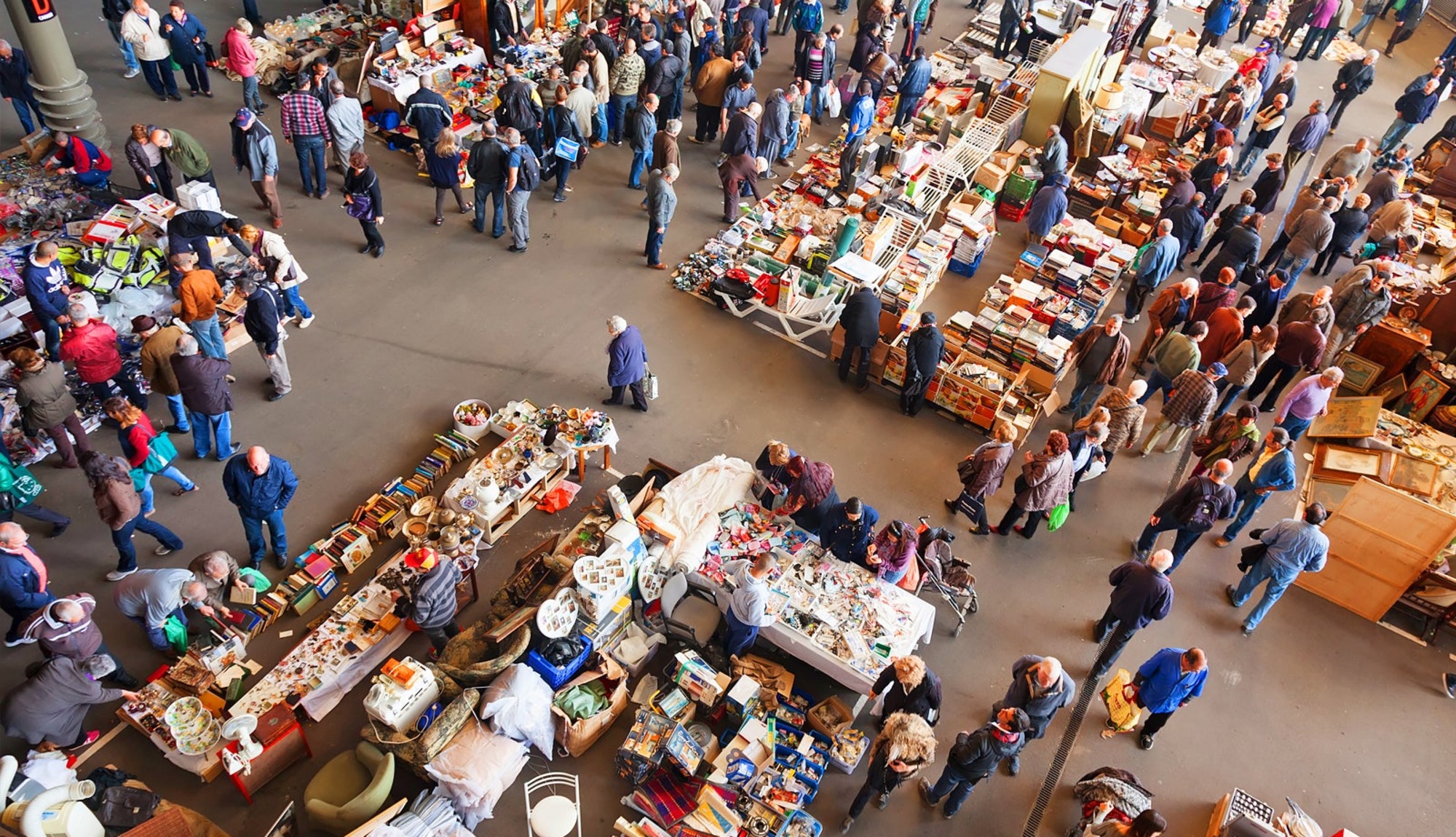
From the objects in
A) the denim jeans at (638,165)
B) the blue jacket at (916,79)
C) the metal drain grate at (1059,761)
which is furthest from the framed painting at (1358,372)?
the denim jeans at (638,165)

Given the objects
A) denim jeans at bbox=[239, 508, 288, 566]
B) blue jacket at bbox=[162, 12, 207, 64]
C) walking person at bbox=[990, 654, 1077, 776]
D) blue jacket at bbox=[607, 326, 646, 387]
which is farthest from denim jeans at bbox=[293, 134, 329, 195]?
walking person at bbox=[990, 654, 1077, 776]

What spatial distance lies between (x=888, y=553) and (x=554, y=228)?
746 centimetres

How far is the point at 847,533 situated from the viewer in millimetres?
9188

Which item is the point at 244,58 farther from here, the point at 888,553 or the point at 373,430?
the point at 888,553

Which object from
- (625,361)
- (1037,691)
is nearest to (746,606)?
(1037,691)

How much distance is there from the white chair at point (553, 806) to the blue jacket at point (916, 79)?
12405 millimetres

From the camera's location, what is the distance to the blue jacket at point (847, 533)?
9133mm

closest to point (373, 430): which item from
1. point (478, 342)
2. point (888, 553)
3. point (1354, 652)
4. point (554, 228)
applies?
point (478, 342)

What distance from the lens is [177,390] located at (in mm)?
9891

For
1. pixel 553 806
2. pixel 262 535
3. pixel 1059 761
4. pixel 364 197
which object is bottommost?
pixel 1059 761

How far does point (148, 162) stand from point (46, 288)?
8.59 ft

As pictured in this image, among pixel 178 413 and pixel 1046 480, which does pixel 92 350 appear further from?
pixel 1046 480

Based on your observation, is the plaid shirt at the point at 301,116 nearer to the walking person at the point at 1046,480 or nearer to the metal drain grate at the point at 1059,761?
the walking person at the point at 1046,480

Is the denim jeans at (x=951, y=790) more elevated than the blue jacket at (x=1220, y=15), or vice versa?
the blue jacket at (x=1220, y=15)
